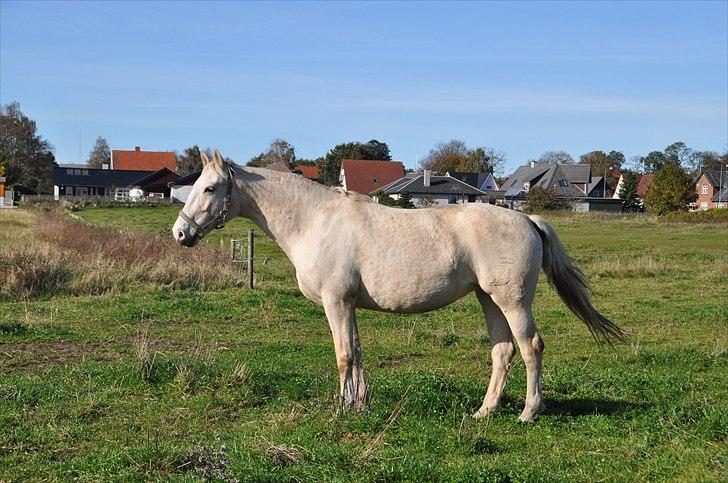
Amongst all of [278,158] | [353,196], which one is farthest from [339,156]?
[353,196]

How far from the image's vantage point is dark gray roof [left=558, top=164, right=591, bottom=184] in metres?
110

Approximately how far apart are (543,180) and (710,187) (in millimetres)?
27740

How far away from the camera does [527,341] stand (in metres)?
7.21

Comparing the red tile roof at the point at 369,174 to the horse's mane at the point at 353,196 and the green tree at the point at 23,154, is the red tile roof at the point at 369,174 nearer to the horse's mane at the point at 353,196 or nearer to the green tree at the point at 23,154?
the green tree at the point at 23,154

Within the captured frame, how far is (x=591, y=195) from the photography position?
112 meters

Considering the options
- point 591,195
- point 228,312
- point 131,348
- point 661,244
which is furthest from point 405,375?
point 591,195

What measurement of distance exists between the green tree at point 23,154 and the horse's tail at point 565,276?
354ft

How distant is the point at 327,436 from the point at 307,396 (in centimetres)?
150

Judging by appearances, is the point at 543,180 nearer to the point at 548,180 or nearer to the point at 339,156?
the point at 548,180

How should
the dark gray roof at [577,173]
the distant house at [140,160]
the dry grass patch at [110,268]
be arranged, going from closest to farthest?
the dry grass patch at [110,268] < the dark gray roof at [577,173] < the distant house at [140,160]

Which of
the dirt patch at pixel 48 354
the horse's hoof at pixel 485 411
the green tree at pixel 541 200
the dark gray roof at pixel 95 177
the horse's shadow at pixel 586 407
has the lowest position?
the dirt patch at pixel 48 354

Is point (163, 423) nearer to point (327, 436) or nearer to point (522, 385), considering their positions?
point (327, 436)

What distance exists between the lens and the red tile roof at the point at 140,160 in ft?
404

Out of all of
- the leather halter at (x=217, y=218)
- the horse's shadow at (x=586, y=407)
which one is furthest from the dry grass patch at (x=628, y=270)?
the leather halter at (x=217, y=218)
